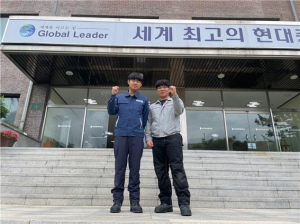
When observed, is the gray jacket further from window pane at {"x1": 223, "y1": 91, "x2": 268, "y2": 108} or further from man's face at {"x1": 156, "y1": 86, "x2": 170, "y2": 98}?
window pane at {"x1": 223, "y1": 91, "x2": 268, "y2": 108}

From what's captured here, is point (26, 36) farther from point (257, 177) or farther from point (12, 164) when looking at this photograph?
point (257, 177)

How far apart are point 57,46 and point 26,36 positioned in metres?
1.06

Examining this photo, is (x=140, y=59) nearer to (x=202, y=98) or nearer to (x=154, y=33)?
(x=154, y=33)

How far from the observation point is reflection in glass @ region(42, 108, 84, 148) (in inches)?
378

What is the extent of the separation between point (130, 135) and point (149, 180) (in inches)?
80.7

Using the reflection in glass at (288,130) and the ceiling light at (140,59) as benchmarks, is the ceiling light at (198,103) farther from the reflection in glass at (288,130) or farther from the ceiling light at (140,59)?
the ceiling light at (140,59)

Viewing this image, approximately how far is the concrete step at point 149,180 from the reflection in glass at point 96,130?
4.94 meters

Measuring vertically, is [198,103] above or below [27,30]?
below

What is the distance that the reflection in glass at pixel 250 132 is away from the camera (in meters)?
9.71

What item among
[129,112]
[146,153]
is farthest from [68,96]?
[129,112]

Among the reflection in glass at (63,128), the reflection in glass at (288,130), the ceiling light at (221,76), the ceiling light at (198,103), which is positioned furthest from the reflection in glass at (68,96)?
the reflection in glass at (288,130)

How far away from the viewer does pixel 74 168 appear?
5137 mm

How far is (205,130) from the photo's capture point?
995cm

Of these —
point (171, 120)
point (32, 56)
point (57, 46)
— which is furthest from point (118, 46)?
point (171, 120)
